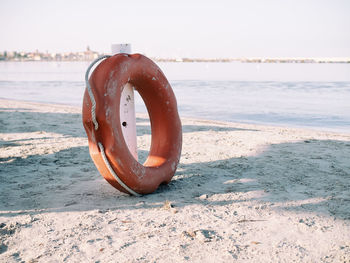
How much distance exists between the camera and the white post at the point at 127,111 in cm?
343

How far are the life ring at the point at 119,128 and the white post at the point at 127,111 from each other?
12cm

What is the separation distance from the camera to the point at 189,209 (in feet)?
9.57

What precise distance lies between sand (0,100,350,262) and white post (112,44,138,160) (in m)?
0.50

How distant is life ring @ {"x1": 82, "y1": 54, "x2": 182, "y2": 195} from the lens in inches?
116

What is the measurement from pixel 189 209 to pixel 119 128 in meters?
0.88

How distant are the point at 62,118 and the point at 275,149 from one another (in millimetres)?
5018

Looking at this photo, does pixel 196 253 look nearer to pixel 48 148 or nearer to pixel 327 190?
pixel 327 190

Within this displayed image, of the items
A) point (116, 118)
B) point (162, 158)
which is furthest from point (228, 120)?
point (116, 118)

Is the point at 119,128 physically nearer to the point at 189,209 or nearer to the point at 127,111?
the point at 127,111

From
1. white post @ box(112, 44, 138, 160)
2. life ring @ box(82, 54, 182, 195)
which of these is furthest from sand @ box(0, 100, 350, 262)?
white post @ box(112, 44, 138, 160)

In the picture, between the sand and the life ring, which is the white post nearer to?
the life ring

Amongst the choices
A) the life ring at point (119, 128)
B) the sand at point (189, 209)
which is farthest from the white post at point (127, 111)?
the sand at point (189, 209)

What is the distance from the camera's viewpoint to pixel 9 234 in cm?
247

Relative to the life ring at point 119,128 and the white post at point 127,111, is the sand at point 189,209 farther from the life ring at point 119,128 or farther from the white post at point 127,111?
the white post at point 127,111
